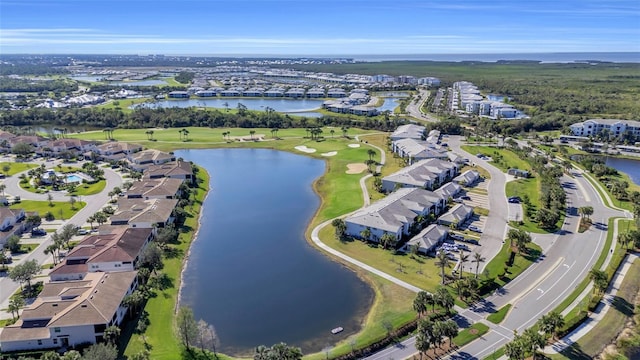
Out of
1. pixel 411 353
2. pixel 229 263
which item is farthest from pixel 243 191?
pixel 411 353

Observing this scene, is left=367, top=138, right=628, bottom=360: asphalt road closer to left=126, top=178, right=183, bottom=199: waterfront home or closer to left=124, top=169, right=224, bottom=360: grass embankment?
left=124, top=169, right=224, bottom=360: grass embankment

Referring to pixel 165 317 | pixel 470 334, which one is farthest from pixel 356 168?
pixel 165 317

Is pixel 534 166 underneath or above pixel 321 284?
above

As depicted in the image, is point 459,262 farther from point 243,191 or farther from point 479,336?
point 243,191

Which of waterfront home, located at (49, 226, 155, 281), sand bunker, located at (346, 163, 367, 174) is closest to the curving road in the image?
waterfront home, located at (49, 226, 155, 281)

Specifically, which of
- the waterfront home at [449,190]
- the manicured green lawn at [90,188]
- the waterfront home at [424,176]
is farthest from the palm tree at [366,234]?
the manicured green lawn at [90,188]

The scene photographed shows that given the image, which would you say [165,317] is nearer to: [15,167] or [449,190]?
[449,190]
